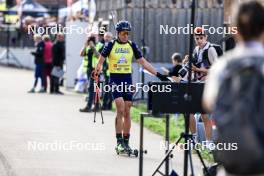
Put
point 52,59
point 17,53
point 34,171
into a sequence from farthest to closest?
point 17,53 < point 52,59 < point 34,171

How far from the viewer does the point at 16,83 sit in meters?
34.1

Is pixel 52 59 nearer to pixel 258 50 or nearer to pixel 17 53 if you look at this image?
pixel 17 53

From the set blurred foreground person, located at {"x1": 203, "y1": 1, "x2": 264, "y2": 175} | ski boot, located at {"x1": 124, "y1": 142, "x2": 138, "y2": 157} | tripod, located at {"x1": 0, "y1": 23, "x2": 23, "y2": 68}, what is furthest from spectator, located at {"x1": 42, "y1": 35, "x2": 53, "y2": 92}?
blurred foreground person, located at {"x1": 203, "y1": 1, "x2": 264, "y2": 175}

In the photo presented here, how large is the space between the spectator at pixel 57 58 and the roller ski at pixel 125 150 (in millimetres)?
14368

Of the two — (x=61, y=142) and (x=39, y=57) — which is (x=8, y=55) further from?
(x=61, y=142)

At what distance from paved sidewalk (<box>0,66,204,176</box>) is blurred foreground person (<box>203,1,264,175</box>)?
633cm

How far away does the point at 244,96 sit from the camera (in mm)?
6074

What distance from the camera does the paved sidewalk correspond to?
12.9m

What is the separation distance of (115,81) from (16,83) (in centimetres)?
2003

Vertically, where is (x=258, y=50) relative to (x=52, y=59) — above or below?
above

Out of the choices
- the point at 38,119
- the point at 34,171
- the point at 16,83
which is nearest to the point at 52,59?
the point at 16,83

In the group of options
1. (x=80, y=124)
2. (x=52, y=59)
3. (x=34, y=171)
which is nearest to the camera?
(x=34, y=171)

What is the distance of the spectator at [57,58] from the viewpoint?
28.6 metres

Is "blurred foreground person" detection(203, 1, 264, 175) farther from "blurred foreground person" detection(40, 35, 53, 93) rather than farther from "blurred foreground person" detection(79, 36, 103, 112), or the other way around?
"blurred foreground person" detection(40, 35, 53, 93)
